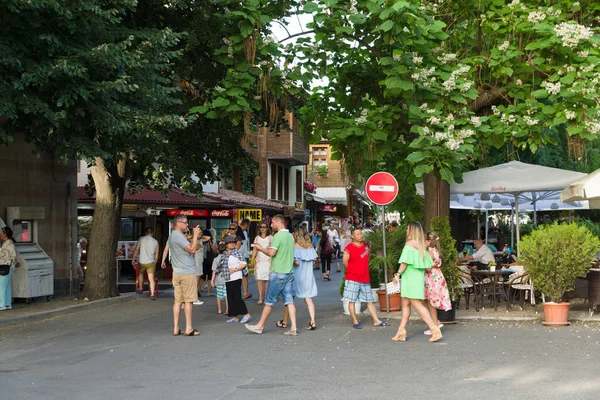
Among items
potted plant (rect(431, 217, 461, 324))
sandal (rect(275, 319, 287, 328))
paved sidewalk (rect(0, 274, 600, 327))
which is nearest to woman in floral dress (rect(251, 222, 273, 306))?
paved sidewalk (rect(0, 274, 600, 327))

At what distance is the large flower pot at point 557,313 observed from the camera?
1442cm

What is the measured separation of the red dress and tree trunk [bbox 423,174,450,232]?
3.61 metres

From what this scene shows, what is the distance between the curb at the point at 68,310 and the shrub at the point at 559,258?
9118 mm

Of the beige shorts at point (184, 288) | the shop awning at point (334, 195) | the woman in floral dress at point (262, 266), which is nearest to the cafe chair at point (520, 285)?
the woman in floral dress at point (262, 266)

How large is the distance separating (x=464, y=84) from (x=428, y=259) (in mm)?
3273

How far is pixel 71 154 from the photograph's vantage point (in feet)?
49.8

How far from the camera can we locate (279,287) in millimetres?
13914

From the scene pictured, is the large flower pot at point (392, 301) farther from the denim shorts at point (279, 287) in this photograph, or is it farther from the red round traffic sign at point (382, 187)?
the denim shorts at point (279, 287)

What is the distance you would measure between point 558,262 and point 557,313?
810mm

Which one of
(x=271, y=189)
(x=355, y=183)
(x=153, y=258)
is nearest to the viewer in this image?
(x=355, y=183)

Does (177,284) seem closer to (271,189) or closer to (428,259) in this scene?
(428,259)

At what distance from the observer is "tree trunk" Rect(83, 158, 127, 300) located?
20844mm

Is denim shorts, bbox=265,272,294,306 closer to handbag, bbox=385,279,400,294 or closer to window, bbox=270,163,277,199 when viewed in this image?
handbag, bbox=385,279,400,294

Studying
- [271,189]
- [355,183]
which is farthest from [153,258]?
[271,189]
